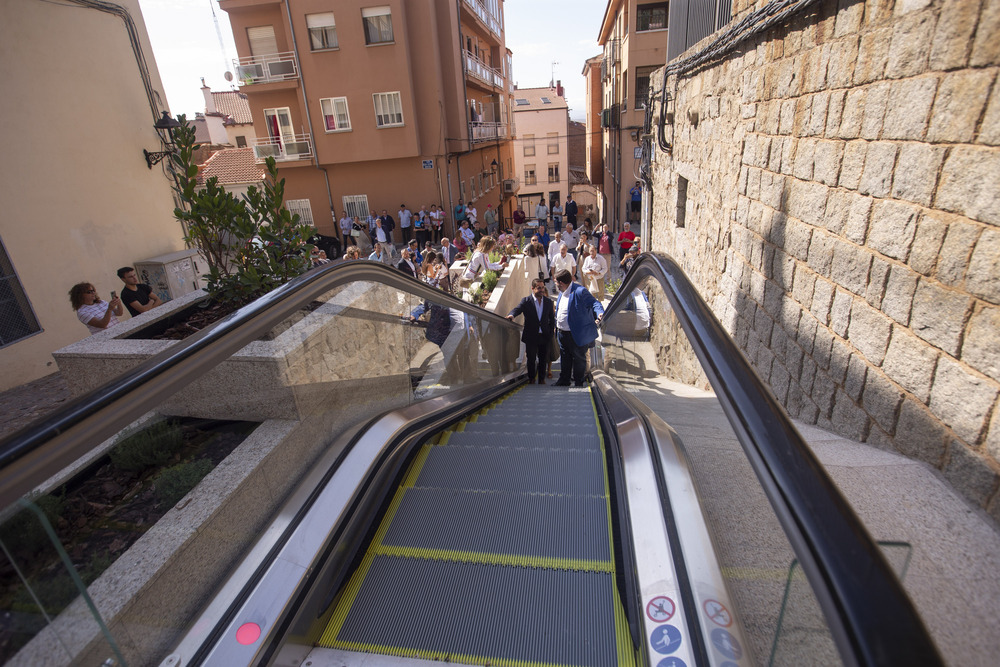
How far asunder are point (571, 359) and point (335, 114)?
50.1 ft

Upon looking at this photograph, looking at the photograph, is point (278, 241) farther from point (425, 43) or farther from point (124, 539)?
point (425, 43)

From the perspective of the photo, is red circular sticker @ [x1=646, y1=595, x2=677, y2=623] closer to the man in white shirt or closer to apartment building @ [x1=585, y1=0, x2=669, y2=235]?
apartment building @ [x1=585, y1=0, x2=669, y2=235]

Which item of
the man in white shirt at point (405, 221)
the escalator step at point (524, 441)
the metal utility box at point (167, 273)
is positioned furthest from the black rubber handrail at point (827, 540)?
the man in white shirt at point (405, 221)

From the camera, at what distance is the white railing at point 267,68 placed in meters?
17.3

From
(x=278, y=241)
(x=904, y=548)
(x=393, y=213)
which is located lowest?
(x=393, y=213)

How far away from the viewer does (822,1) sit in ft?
9.88

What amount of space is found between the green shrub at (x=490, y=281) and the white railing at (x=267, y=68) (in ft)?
41.6

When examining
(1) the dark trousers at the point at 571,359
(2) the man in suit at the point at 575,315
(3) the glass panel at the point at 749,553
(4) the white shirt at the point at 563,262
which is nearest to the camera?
(3) the glass panel at the point at 749,553

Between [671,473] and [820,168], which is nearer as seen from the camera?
[671,473]

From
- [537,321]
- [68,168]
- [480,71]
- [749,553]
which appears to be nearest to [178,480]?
[749,553]

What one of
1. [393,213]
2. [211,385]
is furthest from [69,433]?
[393,213]

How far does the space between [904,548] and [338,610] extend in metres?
1.73

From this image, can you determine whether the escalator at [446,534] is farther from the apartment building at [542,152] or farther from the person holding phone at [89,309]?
the apartment building at [542,152]

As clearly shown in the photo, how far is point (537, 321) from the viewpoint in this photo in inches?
249
